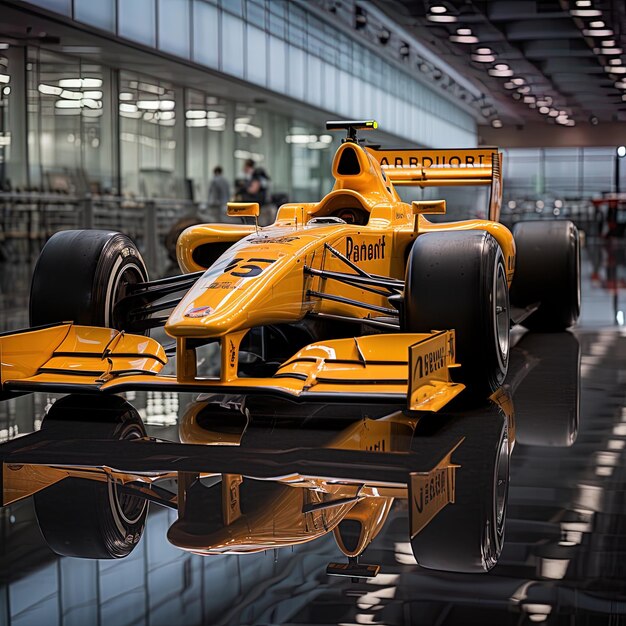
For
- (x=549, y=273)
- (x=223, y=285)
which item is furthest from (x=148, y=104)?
(x=223, y=285)

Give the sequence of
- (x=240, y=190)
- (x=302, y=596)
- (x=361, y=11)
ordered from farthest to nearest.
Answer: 1. (x=361, y=11)
2. (x=240, y=190)
3. (x=302, y=596)

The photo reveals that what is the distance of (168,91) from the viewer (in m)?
25.8

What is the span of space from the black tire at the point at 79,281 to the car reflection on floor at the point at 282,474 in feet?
1.58

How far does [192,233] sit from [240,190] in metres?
14.8

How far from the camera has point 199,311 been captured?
503 cm

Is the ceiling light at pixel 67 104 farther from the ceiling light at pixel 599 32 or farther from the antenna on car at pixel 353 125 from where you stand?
the antenna on car at pixel 353 125

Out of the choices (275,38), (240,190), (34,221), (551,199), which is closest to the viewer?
(34,221)

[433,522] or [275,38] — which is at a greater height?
[275,38]

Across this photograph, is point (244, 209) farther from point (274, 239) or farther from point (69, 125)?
point (69, 125)

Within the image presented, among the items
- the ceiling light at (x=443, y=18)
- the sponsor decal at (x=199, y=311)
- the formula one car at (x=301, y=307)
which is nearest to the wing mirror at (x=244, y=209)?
the formula one car at (x=301, y=307)

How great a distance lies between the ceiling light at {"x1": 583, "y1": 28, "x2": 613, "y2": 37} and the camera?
1030 inches

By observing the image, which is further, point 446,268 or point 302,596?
point 446,268

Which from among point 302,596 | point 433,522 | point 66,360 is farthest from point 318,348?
point 302,596

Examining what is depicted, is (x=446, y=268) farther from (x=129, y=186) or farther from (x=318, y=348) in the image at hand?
(x=129, y=186)
